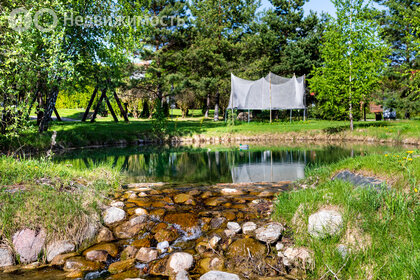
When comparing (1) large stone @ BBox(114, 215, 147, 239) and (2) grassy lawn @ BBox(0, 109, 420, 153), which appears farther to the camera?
(2) grassy lawn @ BBox(0, 109, 420, 153)

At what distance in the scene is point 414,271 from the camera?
9.25 ft

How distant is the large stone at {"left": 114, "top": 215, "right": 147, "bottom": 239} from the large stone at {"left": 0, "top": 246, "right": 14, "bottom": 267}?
4.87ft

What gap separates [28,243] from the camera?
14.3 feet

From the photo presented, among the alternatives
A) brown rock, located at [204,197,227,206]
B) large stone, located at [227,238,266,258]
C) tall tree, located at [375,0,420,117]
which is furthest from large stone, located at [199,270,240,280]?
tall tree, located at [375,0,420,117]

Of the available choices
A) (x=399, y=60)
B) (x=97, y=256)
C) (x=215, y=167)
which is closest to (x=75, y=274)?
(x=97, y=256)

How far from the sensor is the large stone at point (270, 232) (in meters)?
4.32

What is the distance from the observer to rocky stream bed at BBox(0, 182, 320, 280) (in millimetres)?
3898

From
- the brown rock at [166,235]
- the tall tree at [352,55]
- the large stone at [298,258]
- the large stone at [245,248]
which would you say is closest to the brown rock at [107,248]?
the brown rock at [166,235]

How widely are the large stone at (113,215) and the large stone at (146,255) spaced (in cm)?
119

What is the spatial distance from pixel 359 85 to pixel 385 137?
3.87 metres

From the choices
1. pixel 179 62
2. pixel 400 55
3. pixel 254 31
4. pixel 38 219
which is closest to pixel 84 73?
pixel 38 219

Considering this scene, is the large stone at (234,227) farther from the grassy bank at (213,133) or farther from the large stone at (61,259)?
the grassy bank at (213,133)

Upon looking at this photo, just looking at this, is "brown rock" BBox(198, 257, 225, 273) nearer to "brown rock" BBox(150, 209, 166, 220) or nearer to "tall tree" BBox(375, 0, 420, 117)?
"brown rock" BBox(150, 209, 166, 220)

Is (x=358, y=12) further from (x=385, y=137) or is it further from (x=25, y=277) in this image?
(x=25, y=277)
